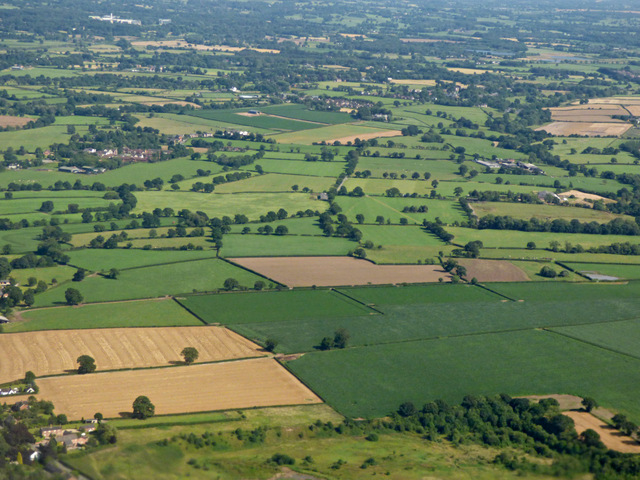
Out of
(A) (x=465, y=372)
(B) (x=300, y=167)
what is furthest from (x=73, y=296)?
(B) (x=300, y=167)

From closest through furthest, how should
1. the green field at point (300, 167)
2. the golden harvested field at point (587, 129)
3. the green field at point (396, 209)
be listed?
1. the green field at point (396, 209)
2. the green field at point (300, 167)
3. the golden harvested field at point (587, 129)

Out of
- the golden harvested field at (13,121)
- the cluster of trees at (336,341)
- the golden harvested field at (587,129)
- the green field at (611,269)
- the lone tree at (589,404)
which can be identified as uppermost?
the golden harvested field at (587,129)

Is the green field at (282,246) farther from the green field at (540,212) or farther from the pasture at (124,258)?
the green field at (540,212)

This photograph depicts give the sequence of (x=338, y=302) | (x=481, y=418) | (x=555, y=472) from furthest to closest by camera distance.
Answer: (x=338, y=302) → (x=481, y=418) → (x=555, y=472)

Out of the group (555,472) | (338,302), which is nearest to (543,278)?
(338,302)

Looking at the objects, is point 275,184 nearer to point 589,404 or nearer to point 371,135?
point 371,135

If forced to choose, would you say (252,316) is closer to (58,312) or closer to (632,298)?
(58,312)

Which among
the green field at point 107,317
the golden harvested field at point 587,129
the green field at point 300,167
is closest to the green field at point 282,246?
the green field at point 107,317
